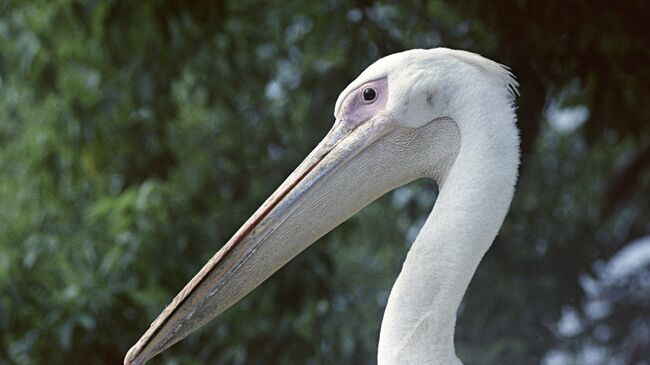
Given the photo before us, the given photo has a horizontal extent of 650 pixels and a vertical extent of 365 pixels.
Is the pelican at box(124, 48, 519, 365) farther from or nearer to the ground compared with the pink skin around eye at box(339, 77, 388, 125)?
nearer to the ground

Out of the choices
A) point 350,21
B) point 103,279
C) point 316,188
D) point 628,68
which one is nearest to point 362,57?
point 350,21

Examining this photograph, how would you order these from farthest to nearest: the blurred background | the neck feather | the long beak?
the blurred background → the long beak → the neck feather

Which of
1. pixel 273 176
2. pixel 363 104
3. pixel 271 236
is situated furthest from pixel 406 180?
pixel 273 176

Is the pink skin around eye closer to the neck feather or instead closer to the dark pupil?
the dark pupil

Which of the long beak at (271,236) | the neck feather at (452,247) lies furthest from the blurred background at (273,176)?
the neck feather at (452,247)

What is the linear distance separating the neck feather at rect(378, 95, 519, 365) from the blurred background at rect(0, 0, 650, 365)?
2406 mm

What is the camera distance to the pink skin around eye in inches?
90.0

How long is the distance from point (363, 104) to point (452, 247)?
37 centimetres

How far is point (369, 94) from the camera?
2.29 meters

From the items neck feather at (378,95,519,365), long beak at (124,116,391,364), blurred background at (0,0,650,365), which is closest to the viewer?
neck feather at (378,95,519,365)

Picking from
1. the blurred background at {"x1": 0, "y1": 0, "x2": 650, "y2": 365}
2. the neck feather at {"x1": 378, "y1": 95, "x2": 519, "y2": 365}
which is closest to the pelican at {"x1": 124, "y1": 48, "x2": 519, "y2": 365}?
the neck feather at {"x1": 378, "y1": 95, "x2": 519, "y2": 365}

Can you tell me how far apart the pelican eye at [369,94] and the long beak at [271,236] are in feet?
0.15

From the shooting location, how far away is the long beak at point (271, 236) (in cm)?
227

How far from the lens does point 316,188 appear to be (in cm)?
228
